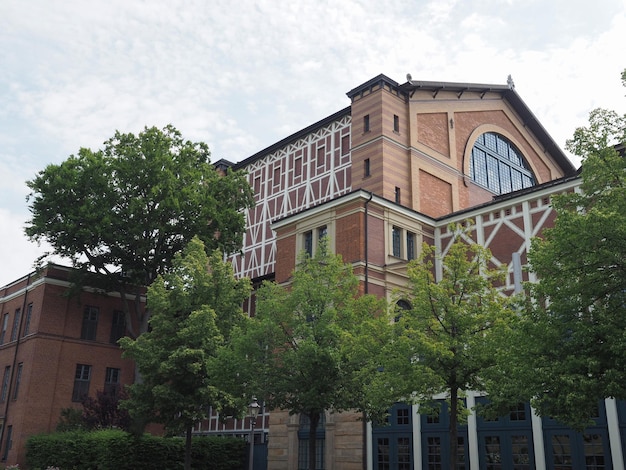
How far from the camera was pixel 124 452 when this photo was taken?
29.0 meters

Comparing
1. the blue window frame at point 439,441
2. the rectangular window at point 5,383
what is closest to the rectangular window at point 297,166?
the rectangular window at point 5,383

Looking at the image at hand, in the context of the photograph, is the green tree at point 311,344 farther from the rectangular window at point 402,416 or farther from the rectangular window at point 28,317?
the rectangular window at point 28,317

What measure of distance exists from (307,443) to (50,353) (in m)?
18.1

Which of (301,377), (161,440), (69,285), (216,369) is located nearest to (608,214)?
(301,377)

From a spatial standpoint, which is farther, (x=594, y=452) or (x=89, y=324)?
(x=89, y=324)

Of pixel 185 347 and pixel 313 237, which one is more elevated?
pixel 313 237

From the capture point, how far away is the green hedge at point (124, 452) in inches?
1141

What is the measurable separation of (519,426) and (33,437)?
2642 centimetres

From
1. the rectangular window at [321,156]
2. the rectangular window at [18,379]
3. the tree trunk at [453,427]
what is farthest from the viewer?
the rectangular window at [321,156]

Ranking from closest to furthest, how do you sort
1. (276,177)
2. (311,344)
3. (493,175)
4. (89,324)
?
(311,344), (89,324), (493,175), (276,177)

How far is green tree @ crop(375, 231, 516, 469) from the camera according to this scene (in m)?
17.9

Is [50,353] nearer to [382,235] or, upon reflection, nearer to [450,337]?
[382,235]

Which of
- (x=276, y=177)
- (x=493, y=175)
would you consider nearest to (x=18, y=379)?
(x=276, y=177)

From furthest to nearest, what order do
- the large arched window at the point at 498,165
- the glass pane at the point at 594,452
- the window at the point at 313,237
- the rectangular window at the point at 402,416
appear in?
1. the large arched window at the point at 498,165
2. the window at the point at 313,237
3. the rectangular window at the point at 402,416
4. the glass pane at the point at 594,452
